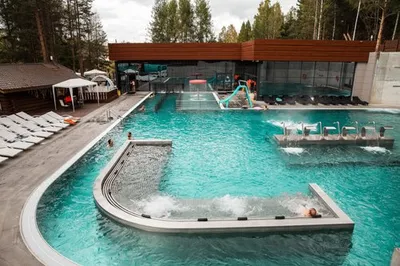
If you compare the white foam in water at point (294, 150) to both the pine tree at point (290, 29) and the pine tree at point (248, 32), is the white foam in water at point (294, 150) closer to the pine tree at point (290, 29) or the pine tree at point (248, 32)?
the pine tree at point (290, 29)

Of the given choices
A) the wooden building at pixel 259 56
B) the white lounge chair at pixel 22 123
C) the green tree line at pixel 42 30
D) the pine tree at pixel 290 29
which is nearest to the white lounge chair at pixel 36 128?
the white lounge chair at pixel 22 123

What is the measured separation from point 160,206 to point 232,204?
2386 mm

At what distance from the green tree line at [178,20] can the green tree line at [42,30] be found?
19796 mm

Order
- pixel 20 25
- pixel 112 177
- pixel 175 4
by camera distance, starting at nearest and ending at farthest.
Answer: pixel 112 177, pixel 20 25, pixel 175 4

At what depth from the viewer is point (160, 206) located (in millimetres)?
8547

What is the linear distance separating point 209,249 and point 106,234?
2872 millimetres

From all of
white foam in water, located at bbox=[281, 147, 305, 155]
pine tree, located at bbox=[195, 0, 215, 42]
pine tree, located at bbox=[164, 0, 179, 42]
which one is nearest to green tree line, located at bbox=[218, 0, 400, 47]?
pine tree, located at bbox=[195, 0, 215, 42]

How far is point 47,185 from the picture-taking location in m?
9.17

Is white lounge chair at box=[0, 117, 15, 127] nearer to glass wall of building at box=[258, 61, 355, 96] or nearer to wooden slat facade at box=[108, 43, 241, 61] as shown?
wooden slat facade at box=[108, 43, 241, 61]

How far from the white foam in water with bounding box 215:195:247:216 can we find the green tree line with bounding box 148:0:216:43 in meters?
53.9

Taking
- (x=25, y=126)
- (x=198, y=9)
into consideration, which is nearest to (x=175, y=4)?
(x=198, y=9)

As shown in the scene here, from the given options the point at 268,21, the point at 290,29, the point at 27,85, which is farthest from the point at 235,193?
the point at 268,21

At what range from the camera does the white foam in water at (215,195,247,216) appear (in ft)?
27.3

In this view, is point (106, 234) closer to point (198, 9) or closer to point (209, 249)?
point (209, 249)
